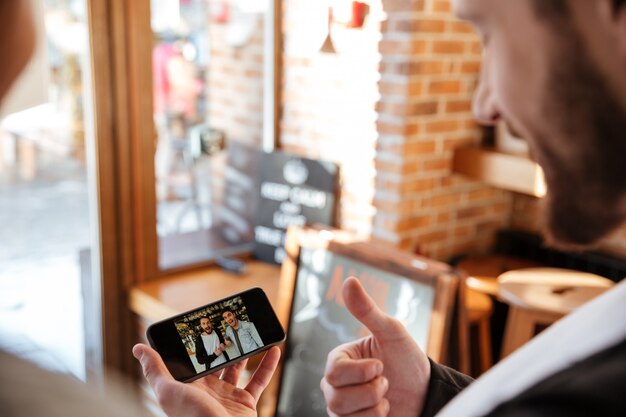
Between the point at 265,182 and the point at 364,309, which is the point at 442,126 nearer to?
the point at 265,182

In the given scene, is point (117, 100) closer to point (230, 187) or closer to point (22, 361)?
point (230, 187)

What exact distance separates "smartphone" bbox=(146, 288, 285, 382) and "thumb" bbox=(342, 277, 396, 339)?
0.87 ft

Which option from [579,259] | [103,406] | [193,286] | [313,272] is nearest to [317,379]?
[313,272]

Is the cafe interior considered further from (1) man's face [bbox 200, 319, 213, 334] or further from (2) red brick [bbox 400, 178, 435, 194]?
(1) man's face [bbox 200, 319, 213, 334]

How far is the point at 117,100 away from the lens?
2.44 m

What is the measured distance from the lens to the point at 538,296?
A: 2.24 m

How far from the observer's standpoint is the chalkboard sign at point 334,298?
6.23 ft

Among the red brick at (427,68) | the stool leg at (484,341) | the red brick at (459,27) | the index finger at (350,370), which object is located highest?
the red brick at (459,27)

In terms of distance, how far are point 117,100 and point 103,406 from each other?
2154 mm

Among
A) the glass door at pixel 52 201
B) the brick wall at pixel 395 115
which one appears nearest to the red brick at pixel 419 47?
the brick wall at pixel 395 115

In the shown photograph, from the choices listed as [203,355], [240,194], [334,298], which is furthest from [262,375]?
[240,194]

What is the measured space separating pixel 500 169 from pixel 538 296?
21.3 inches

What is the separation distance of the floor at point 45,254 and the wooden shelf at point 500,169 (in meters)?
1.44

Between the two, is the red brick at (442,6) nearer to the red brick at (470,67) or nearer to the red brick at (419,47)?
the red brick at (419,47)
